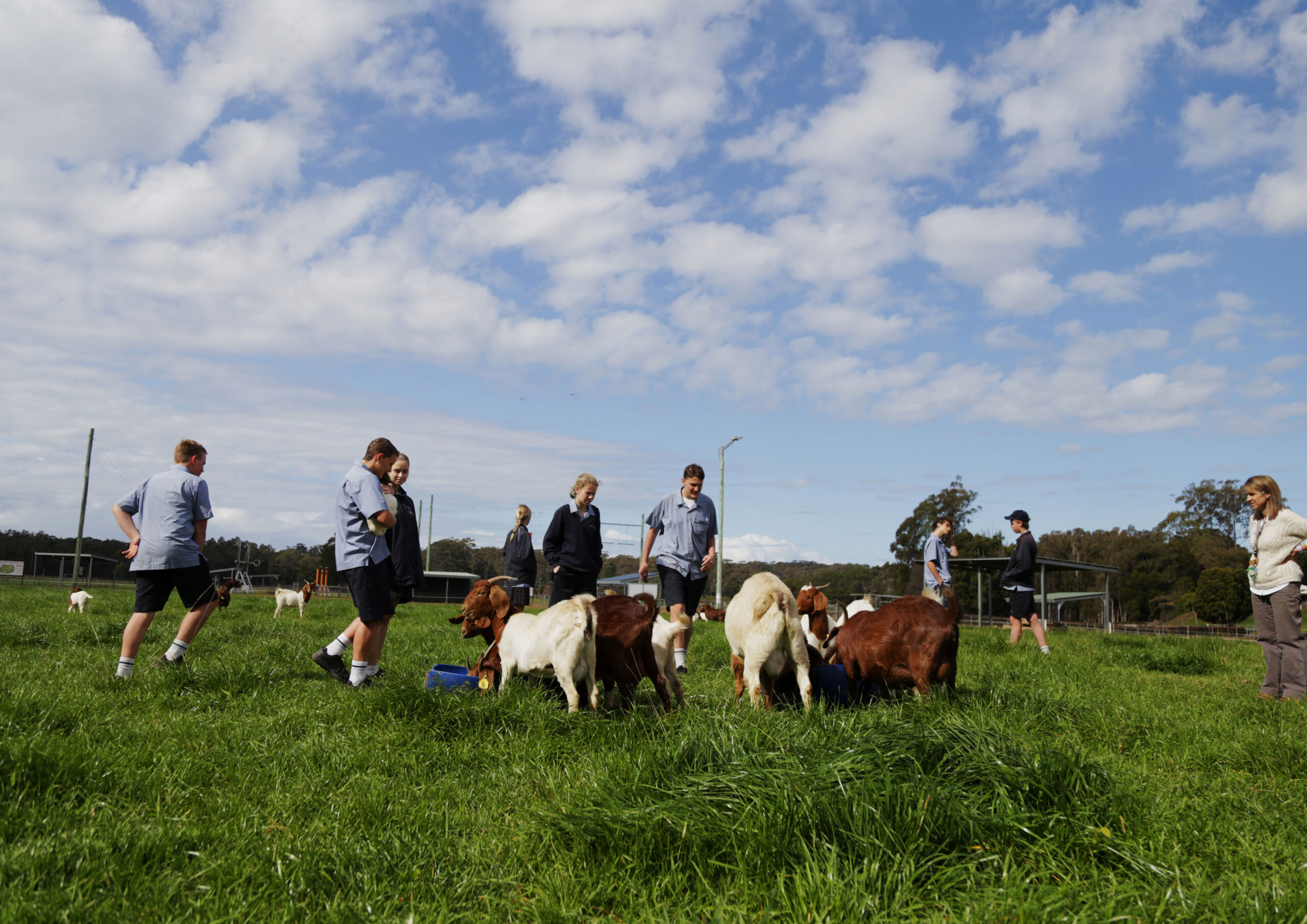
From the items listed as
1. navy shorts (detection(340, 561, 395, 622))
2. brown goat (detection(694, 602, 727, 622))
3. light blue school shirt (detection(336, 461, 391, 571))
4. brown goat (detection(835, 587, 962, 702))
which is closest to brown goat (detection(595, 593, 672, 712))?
brown goat (detection(694, 602, 727, 622))

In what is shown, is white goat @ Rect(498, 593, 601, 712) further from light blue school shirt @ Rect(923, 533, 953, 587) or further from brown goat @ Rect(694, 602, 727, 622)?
light blue school shirt @ Rect(923, 533, 953, 587)

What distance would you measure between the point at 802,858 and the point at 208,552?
312 ft

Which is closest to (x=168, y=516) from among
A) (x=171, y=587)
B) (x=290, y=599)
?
(x=171, y=587)

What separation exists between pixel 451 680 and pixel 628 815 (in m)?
3.42

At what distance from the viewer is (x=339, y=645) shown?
6574mm

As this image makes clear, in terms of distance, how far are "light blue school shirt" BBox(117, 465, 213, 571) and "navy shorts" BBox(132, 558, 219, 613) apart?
0.08 meters

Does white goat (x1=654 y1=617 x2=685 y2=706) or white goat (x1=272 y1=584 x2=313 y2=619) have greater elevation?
white goat (x1=654 y1=617 x2=685 y2=706)

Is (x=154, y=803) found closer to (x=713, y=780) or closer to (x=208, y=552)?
(x=713, y=780)

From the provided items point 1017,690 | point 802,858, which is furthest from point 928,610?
point 802,858

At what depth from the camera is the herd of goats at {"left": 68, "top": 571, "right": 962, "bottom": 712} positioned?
5184mm

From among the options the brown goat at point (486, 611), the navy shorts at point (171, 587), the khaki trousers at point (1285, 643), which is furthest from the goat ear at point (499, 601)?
the khaki trousers at point (1285, 643)

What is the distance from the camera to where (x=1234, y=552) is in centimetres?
6538

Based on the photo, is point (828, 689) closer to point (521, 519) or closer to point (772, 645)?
point (772, 645)

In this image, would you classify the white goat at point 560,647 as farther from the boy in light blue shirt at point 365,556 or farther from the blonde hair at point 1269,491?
the blonde hair at point 1269,491
